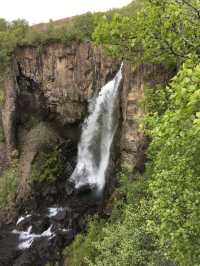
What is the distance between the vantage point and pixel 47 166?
2322cm

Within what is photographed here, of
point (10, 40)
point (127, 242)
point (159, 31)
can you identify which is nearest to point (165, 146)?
point (159, 31)

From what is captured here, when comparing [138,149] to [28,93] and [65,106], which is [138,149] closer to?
[65,106]

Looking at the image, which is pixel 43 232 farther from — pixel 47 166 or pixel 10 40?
pixel 10 40

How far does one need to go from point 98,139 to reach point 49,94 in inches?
169

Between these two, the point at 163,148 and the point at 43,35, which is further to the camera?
the point at 43,35

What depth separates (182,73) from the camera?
19.9 feet

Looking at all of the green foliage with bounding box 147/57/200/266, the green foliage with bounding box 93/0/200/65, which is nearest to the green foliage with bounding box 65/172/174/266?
the green foliage with bounding box 147/57/200/266

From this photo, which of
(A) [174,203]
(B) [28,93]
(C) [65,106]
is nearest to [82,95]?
(C) [65,106]

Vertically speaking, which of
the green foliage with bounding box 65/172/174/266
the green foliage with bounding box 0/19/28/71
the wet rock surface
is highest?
the green foliage with bounding box 0/19/28/71

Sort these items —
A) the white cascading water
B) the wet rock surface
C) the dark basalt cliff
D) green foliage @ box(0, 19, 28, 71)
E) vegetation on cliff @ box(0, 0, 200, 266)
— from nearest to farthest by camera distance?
vegetation on cliff @ box(0, 0, 200, 266), the wet rock surface, the white cascading water, the dark basalt cliff, green foliage @ box(0, 19, 28, 71)

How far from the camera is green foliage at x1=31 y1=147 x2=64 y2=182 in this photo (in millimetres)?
22875

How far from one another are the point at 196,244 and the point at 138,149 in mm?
11775

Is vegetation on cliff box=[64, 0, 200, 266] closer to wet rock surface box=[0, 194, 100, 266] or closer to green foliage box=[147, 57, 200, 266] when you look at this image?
green foliage box=[147, 57, 200, 266]

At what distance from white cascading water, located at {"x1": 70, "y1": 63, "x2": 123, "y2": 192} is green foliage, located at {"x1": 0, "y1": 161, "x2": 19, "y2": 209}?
3316mm
